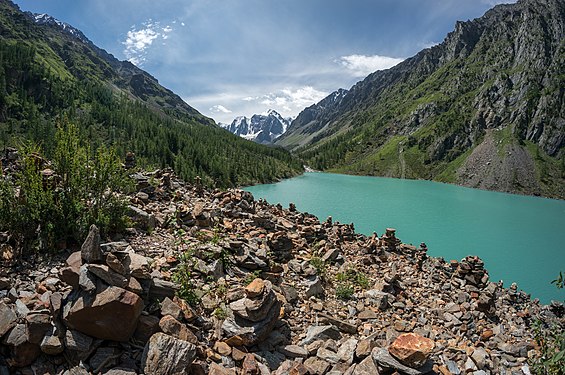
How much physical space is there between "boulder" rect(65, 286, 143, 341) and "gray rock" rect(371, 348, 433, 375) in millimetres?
5326

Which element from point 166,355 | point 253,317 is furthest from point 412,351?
point 166,355

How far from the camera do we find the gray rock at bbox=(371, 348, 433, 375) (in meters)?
6.77

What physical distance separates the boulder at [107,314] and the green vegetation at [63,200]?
10.3ft

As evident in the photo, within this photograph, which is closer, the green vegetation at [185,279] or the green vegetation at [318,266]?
the green vegetation at [185,279]

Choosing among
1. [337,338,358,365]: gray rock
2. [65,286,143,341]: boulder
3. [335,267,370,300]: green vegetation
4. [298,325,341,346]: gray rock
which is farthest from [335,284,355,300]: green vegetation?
[65,286,143,341]: boulder

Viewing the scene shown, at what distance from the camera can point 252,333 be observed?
25.1 ft

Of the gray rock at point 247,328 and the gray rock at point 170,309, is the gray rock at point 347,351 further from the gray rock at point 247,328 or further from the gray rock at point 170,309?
the gray rock at point 170,309

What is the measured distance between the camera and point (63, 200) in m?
8.84

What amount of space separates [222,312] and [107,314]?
113 inches

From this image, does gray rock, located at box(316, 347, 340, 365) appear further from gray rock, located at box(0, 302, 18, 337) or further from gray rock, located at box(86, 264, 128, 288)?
gray rock, located at box(0, 302, 18, 337)

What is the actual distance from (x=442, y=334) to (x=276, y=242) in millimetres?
7171

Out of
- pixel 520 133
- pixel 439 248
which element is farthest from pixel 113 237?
pixel 520 133

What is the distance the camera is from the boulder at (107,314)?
5977 mm

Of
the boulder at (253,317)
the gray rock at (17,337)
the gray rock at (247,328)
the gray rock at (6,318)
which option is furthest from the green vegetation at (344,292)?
the gray rock at (6,318)
